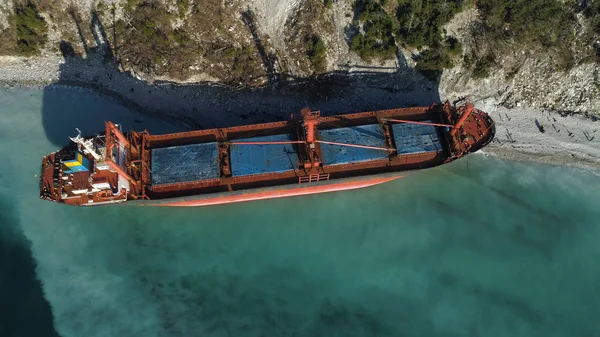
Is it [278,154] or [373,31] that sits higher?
[373,31]

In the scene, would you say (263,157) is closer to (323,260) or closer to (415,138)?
(323,260)

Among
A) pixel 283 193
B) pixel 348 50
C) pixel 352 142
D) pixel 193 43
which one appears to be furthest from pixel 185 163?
pixel 348 50

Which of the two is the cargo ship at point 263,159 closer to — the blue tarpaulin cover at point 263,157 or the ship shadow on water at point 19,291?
the blue tarpaulin cover at point 263,157

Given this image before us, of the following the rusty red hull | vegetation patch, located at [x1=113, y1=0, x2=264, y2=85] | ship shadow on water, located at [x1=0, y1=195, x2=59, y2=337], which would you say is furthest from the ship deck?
ship shadow on water, located at [x1=0, y1=195, x2=59, y2=337]

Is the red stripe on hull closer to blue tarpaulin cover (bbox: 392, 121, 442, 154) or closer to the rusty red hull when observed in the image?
the rusty red hull

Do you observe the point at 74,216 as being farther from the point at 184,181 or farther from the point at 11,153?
the point at 184,181

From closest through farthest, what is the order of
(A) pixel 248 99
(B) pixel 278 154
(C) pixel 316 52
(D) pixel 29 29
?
1. (B) pixel 278 154
2. (C) pixel 316 52
3. (A) pixel 248 99
4. (D) pixel 29 29

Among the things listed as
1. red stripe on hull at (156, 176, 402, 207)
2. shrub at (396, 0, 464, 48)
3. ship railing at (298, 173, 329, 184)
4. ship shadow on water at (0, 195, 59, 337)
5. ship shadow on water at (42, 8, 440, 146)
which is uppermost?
shrub at (396, 0, 464, 48)

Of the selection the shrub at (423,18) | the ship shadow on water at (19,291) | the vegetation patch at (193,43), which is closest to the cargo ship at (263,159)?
the ship shadow on water at (19,291)
